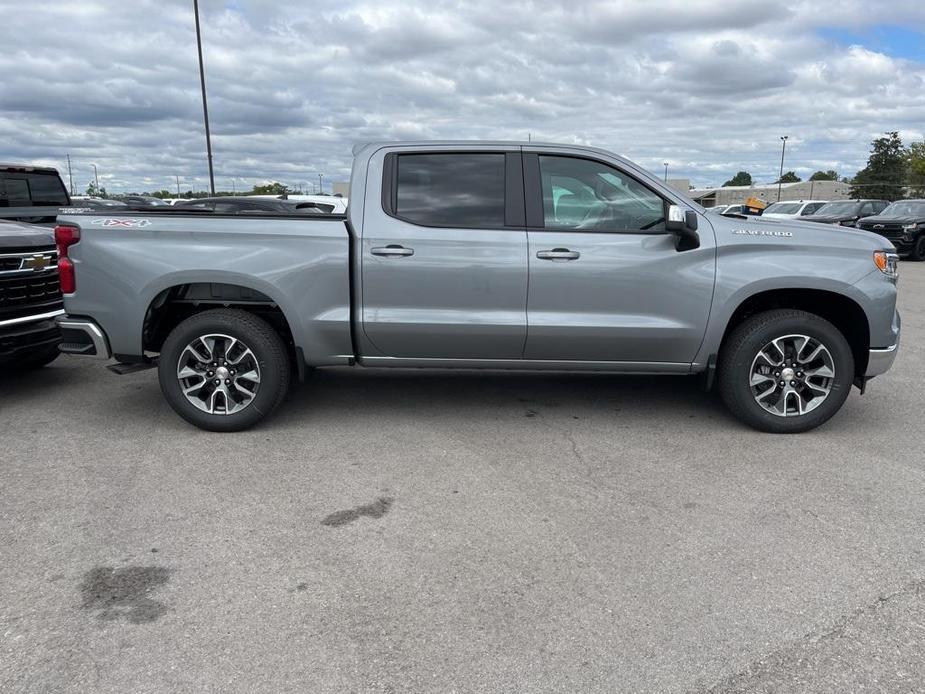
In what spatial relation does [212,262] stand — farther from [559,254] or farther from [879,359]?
[879,359]

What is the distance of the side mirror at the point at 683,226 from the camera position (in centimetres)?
470

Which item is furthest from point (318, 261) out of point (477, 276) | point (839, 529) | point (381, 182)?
point (839, 529)

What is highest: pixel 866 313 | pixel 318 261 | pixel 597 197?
pixel 597 197

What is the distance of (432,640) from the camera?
2.74 metres

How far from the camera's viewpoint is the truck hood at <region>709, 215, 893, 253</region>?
4934mm

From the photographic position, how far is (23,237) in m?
6.02

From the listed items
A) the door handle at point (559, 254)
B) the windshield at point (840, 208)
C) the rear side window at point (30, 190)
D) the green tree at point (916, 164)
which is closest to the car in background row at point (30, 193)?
the rear side window at point (30, 190)

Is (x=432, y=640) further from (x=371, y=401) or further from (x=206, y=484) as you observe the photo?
(x=371, y=401)

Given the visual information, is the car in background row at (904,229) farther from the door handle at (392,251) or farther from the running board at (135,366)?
the running board at (135,366)

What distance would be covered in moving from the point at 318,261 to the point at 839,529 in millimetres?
3421

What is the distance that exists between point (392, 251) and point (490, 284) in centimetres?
69

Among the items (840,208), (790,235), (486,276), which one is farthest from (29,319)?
(840,208)

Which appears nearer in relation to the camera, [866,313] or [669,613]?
[669,613]

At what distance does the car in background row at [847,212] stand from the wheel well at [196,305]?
21.5 metres
